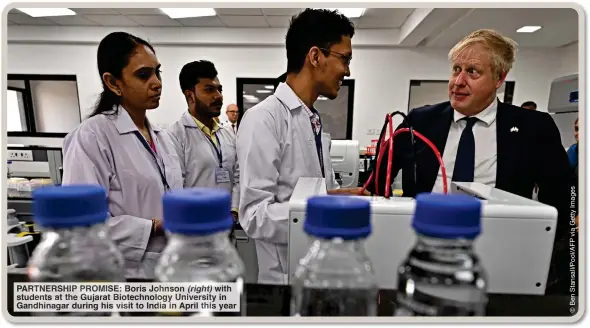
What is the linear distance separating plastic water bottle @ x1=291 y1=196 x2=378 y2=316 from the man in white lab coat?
0.85 ft

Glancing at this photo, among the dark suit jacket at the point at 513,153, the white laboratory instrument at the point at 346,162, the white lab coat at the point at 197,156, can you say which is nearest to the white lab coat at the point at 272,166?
the dark suit jacket at the point at 513,153

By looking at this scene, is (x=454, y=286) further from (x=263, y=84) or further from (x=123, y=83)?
(x=263, y=84)

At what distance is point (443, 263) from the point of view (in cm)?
30

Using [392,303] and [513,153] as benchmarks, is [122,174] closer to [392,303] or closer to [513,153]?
[392,303]

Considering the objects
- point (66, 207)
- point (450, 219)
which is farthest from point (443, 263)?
point (66, 207)

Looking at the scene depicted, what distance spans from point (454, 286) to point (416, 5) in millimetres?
368

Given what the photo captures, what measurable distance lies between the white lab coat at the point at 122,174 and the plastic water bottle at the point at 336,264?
0.52 metres

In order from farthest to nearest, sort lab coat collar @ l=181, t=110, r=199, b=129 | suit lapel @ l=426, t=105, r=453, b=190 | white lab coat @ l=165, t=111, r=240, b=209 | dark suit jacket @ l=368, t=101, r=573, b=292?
lab coat collar @ l=181, t=110, r=199, b=129, white lab coat @ l=165, t=111, r=240, b=209, suit lapel @ l=426, t=105, r=453, b=190, dark suit jacket @ l=368, t=101, r=573, b=292

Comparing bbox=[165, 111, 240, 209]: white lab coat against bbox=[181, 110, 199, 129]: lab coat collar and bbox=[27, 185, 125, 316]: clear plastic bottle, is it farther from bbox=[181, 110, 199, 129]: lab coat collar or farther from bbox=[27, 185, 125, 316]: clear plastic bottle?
bbox=[27, 185, 125, 316]: clear plastic bottle

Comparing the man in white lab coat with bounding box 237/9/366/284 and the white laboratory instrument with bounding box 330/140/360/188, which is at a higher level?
the man in white lab coat with bounding box 237/9/366/284

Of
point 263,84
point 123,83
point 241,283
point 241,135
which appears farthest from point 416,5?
point 263,84

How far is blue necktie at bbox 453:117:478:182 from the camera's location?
91cm

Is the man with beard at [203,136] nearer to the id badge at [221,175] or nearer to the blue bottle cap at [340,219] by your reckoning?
the id badge at [221,175]

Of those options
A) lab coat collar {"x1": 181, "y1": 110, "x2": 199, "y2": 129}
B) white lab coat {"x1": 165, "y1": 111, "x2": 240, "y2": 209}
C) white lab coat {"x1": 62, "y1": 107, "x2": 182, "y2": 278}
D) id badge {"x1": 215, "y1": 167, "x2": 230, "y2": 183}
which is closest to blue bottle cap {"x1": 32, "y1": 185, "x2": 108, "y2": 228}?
white lab coat {"x1": 62, "y1": 107, "x2": 182, "y2": 278}
